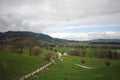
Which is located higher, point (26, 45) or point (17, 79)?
point (26, 45)

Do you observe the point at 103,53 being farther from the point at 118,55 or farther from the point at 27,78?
the point at 27,78

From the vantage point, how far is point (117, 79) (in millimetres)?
29188

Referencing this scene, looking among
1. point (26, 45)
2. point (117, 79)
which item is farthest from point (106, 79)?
point (26, 45)

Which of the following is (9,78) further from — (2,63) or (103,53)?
(103,53)

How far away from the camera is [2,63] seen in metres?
46.1

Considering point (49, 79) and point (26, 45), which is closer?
point (49, 79)

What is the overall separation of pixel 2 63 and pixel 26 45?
72.7 metres

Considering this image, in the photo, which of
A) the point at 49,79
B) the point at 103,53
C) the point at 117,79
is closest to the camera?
the point at 117,79

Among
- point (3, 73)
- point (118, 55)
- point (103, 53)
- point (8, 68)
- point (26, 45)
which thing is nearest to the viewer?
point (3, 73)

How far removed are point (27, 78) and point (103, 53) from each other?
139 metres

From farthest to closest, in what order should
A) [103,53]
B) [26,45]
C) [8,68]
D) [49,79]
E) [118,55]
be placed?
[103,53], [118,55], [26,45], [8,68], [49,79]

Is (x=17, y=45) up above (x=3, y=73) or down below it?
above

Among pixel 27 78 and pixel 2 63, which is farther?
pixel 2 63

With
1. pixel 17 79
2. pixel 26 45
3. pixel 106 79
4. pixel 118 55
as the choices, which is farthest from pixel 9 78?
pixel 118 55
